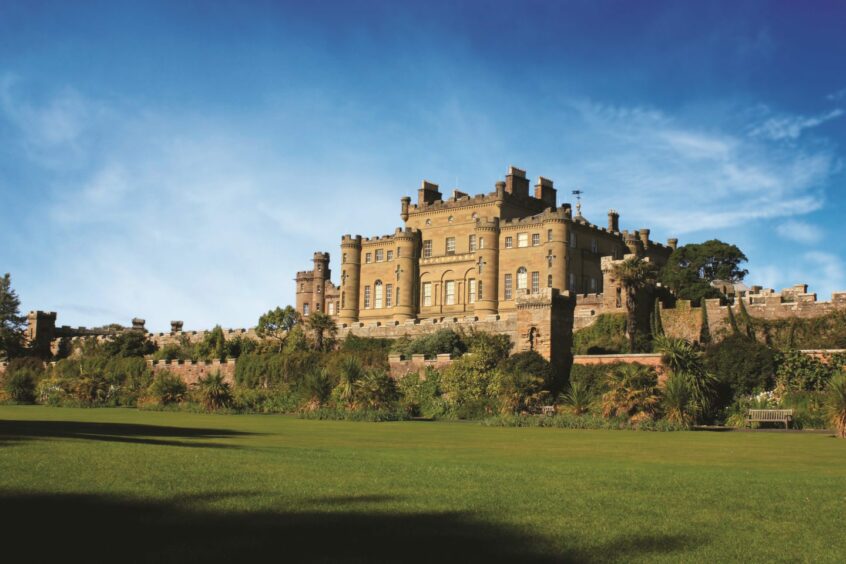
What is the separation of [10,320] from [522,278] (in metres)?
44.4

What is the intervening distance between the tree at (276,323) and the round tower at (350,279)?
1306 cm

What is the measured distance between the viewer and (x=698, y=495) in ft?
40.9

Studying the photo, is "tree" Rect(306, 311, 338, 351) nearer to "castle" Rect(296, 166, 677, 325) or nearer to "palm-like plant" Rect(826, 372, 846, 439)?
"castle" Rect(296, 166, 677, 325)

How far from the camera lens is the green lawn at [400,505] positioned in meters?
8.82

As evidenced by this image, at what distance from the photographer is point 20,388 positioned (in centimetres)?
5303

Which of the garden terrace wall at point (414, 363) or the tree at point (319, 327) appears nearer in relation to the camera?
the garden terrace wall at point (414, 363)

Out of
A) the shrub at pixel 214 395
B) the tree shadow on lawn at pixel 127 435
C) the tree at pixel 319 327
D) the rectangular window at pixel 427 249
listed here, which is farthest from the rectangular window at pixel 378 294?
the tree shadow on lawn at pixel 127 435

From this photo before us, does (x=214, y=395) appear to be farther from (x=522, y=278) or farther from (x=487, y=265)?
(x=487, y=265)

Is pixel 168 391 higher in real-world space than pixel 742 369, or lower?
lower

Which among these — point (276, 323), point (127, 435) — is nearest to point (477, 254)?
point (276, 323)

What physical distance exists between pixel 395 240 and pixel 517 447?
57432 millimetres

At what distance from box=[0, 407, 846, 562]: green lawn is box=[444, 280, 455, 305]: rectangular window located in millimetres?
55580

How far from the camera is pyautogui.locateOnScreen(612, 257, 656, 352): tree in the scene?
48.3 m

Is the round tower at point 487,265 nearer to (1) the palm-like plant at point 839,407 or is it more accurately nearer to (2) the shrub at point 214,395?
(2) the shrub at point 214,395
